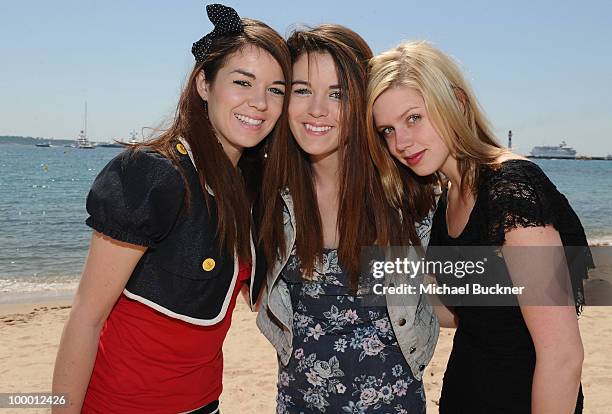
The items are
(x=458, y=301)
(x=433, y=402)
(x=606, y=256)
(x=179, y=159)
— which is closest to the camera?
(x=179, y=159)

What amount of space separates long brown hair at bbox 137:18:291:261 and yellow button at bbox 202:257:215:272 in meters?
0.09

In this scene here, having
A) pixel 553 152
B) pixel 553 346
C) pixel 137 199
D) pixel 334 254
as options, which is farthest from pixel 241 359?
pixel 553 152

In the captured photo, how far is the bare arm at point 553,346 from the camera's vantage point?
2086 millimetres

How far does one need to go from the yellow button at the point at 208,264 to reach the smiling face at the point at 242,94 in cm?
69

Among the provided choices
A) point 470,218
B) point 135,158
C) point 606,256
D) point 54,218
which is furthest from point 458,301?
point 54,218

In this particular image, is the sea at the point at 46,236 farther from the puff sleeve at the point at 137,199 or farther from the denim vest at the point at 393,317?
the puff sleeve at the point at 137,199

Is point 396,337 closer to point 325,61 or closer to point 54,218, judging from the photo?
point 325,61

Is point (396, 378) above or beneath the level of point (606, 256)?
beneath

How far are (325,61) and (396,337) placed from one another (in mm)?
1563

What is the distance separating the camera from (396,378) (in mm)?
2740

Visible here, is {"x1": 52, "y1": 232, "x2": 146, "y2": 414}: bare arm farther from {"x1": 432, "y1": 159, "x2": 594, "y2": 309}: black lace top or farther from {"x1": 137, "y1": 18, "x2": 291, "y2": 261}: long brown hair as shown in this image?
{"x1": 432, "y1": 159, "x2": 594, "y2": 309}: black lace top

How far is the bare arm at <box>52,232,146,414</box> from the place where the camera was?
6.88ft

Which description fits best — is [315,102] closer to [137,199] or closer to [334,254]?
[334,254]

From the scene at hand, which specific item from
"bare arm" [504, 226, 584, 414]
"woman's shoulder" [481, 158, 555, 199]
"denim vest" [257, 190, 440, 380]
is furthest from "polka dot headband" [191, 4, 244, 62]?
"bare arm" [504, 226, 584, 414]
